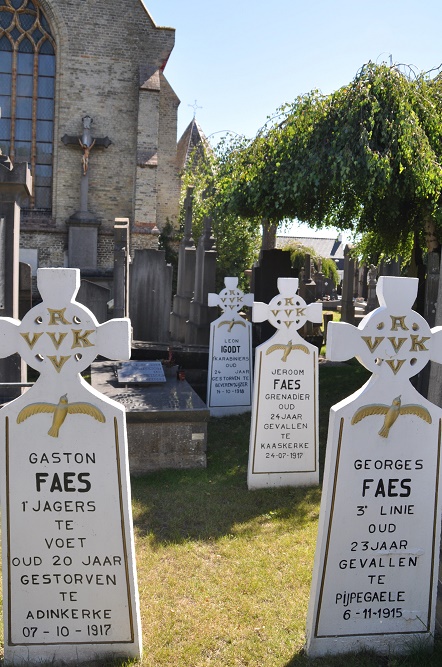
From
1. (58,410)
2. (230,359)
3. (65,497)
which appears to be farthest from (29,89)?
(65,497)

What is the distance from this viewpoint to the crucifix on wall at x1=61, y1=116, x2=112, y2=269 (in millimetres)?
19906

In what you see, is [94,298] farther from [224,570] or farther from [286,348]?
[224,570]

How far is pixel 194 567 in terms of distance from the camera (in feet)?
14.6

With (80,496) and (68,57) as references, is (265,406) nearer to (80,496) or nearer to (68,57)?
(80,496)

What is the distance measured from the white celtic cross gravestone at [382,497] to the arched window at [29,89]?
744 inches

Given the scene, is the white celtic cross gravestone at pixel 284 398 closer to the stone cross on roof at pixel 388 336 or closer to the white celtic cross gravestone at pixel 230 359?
the stone cross on roof at pixel 388 336

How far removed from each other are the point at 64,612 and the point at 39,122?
64.4ft

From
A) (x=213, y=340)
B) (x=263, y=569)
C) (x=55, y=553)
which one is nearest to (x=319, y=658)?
(x=263, y=569)

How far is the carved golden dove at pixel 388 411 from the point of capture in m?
3.28

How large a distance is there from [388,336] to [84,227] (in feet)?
58.5

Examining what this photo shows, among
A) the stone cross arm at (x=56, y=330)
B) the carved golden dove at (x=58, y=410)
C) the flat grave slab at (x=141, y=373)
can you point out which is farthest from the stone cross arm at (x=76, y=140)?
the carved golden dove at (x=58, y=410)

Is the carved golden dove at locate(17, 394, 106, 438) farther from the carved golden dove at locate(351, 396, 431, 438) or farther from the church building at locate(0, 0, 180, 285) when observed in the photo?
the church building at locate(0, 0, 180, 285)

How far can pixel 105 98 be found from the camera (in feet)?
66.4

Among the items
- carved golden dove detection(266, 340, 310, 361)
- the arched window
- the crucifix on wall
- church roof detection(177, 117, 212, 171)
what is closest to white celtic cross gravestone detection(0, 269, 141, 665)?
carved golden dove detection(266, 340, 310, 361)
